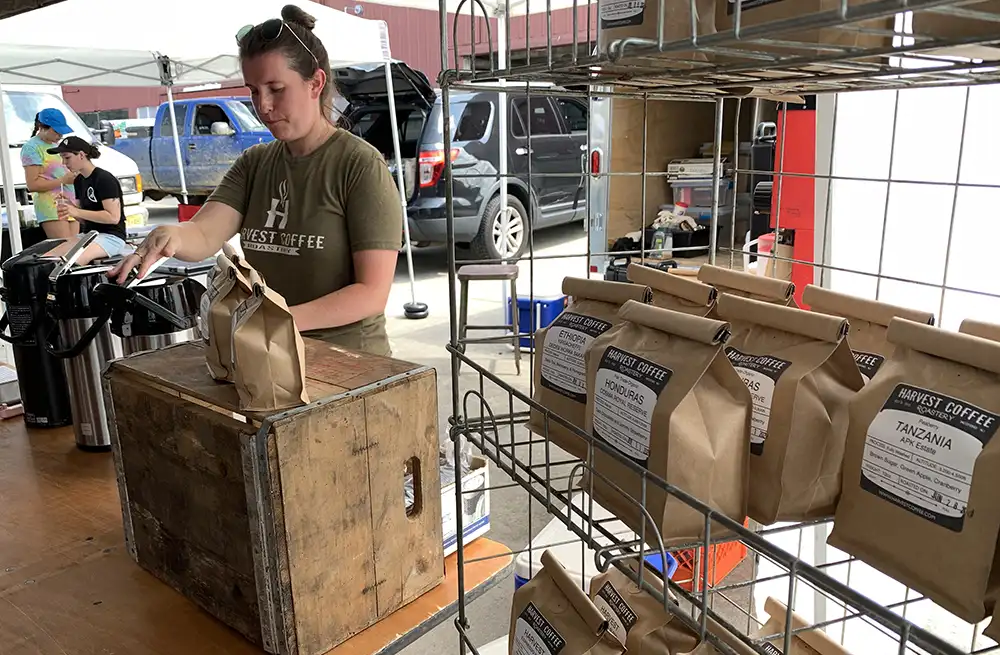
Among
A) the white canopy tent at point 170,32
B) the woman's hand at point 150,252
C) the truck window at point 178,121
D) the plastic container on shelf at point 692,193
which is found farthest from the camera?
the truck window at point 178,121

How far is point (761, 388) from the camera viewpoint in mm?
639

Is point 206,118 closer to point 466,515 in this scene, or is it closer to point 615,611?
point 466,515

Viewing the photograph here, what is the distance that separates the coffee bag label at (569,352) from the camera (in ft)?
2.53

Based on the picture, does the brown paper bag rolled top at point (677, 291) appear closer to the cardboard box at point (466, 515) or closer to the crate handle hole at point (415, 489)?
the crate handle hole at point (415, 489)

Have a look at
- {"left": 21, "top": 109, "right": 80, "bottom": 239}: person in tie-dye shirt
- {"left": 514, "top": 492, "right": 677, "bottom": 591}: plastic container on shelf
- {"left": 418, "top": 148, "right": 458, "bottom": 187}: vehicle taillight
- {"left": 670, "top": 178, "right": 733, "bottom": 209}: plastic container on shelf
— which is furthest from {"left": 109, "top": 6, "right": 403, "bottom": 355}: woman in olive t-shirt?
{"left": 418, "top": 148, "right": 458, "bottom": 187}: vehicle taillight

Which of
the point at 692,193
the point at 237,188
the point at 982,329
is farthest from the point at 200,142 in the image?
the point at 982,329

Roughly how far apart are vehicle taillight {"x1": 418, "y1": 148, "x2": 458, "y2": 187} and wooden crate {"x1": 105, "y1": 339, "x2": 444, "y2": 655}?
4803 mm

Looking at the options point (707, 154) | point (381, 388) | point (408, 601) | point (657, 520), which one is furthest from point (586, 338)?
point (707, 154)

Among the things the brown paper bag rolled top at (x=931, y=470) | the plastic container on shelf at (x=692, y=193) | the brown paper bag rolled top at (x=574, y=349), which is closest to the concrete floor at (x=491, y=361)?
the brown paper bag rolled top at (x=574, y=349)

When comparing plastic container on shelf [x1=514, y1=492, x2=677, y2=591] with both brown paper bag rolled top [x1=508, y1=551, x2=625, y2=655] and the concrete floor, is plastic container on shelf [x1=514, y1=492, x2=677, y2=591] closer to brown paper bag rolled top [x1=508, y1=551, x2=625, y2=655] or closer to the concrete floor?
the concrete floor

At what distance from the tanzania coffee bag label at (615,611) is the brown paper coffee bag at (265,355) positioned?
1.44 feet

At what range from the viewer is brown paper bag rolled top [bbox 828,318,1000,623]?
49 centimetres

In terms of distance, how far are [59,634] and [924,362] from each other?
1082mm

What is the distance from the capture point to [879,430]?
55 centimetres
